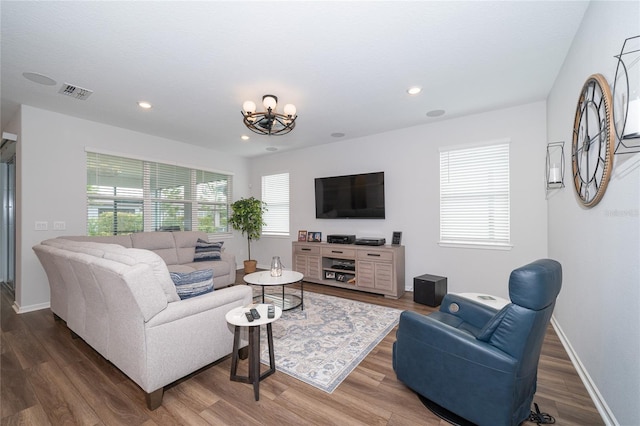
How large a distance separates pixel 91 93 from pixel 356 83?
317 centimetres

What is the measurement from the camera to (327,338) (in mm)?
2773

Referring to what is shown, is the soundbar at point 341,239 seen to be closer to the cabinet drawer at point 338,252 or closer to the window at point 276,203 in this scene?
the cabinet drawer at point 338,252

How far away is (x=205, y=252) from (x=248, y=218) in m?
1.48

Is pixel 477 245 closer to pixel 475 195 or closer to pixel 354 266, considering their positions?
pixel 475 195

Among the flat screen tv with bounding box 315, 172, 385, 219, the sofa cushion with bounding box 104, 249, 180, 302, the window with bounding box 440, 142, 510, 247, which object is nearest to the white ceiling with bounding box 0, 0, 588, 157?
the window with bounding box 440, 142, 510, 247

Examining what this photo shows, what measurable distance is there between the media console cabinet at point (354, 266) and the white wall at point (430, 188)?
0.50 metres

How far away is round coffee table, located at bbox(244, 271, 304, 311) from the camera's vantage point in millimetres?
3279

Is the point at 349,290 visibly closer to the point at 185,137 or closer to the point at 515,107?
the point at 515,107

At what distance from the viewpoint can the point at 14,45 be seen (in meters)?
2.33

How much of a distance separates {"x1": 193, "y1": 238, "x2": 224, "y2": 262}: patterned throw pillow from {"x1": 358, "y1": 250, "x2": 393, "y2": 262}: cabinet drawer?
8.34 ft

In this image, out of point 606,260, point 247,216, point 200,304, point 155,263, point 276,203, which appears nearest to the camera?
point 606,260

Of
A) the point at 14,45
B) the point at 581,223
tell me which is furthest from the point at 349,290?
the point at 14,45

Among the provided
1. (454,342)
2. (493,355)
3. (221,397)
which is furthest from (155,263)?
(493,355)

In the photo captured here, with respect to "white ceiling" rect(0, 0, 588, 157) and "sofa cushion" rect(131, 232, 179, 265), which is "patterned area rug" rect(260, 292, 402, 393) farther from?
"white ceiling" rect(0, 0, 588, 157)
